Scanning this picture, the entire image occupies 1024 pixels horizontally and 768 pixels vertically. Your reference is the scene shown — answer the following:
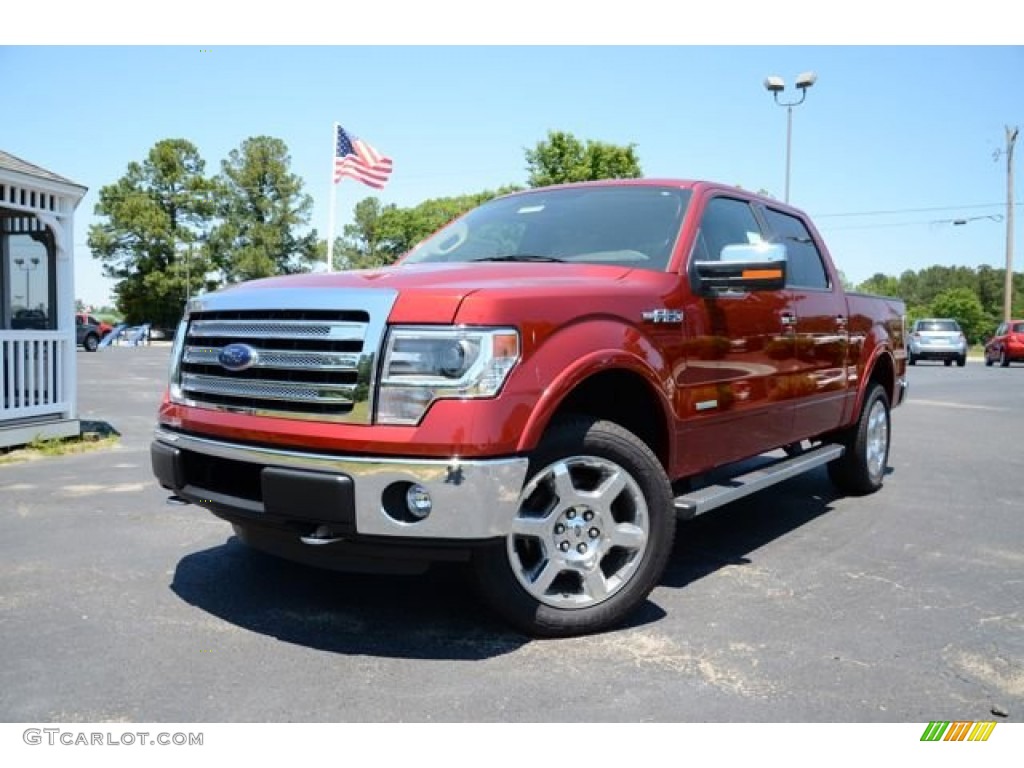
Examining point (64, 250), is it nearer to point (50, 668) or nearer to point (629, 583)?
point (50, 668)

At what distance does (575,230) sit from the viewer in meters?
4.16

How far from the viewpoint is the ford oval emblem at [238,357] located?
123 inches

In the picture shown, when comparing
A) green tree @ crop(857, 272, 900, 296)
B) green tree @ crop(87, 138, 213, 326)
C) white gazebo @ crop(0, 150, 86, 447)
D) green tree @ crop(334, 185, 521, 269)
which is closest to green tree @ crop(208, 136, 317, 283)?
green tree @ crop(87, 138, 213, 326)

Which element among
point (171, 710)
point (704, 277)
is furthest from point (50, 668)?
point (704, 277)

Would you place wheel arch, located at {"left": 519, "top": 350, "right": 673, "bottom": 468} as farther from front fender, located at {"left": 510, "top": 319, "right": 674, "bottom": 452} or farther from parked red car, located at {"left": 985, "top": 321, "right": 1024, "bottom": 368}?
parked red car, located at {"left": 985, "top": 321, "right": 1024, "bottom": 368}

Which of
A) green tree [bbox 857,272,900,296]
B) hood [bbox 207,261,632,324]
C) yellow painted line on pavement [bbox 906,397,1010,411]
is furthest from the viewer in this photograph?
green tree [bbox 857,272,900,296]

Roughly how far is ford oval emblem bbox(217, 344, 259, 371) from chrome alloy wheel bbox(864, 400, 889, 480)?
182 inches

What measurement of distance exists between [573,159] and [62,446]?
90.5 ft

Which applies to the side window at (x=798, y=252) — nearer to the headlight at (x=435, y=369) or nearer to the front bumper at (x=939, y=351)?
the headlight at (x=435, y=369)

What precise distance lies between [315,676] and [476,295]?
144 centimetres

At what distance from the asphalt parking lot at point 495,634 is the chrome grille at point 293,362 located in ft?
3.00

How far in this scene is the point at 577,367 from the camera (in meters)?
3.04

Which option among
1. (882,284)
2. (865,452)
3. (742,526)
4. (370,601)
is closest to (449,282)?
(370,601)

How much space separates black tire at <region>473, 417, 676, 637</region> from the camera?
3014mm
